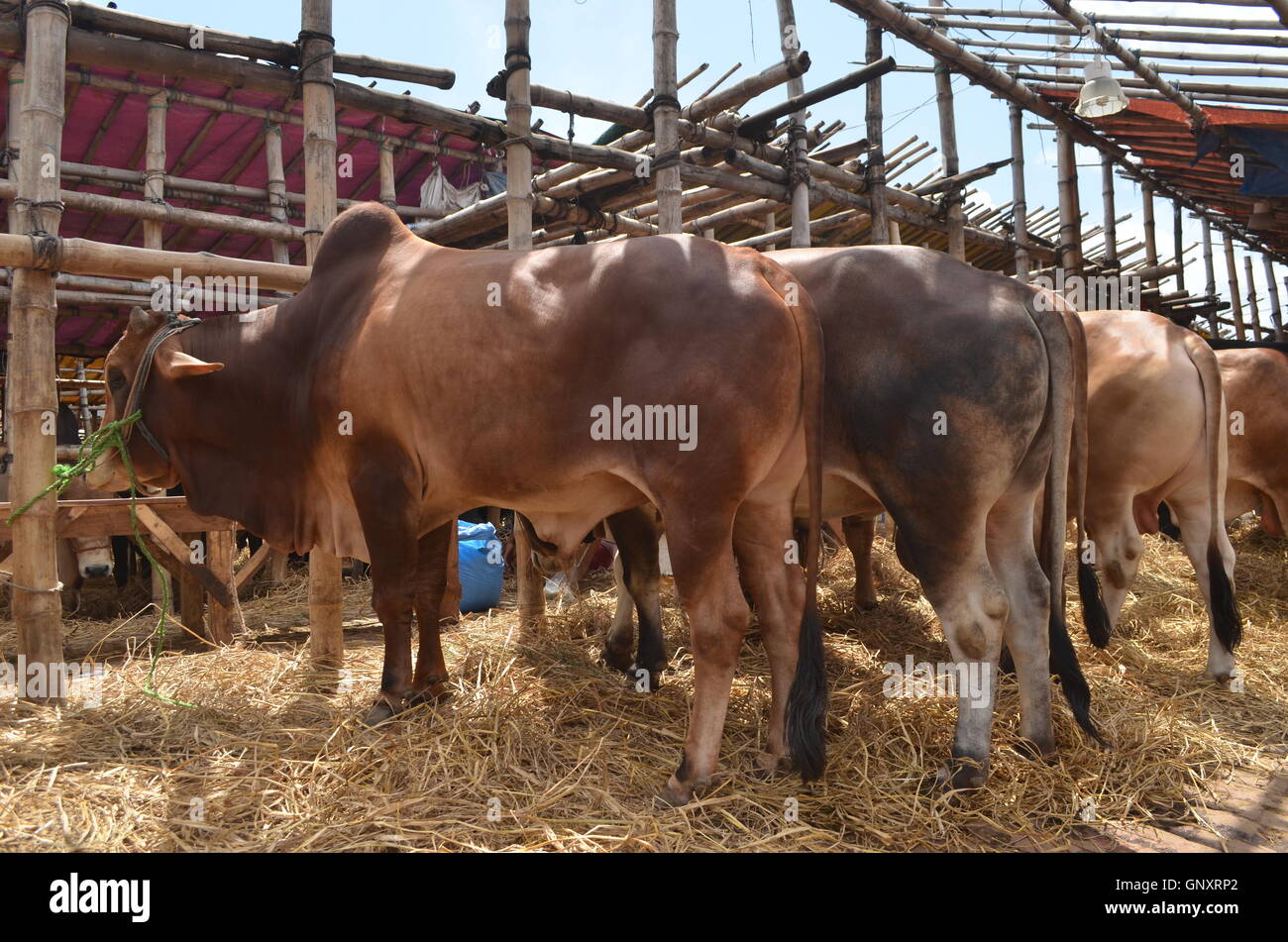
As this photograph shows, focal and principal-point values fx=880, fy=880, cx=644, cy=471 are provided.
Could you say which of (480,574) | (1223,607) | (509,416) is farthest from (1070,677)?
(480,574)

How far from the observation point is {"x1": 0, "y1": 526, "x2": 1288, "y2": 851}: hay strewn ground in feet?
9.63

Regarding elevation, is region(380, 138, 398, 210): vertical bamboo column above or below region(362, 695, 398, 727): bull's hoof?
above

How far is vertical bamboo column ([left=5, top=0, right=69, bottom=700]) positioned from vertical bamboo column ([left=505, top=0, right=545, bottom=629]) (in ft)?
8.04

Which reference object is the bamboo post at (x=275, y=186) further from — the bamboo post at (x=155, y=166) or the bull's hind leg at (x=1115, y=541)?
the bull's hind leg at (x=1115, y=541)

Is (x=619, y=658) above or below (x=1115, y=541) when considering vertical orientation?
below

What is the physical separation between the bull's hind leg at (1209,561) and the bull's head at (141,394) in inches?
222

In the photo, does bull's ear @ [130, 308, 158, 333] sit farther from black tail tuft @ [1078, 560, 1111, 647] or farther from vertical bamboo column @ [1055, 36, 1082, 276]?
vertical bamboo column @ [1055, 36, 1082, 276]

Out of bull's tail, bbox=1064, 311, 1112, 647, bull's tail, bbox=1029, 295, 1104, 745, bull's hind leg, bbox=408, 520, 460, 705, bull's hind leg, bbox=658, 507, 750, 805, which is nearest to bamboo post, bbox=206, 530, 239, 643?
bull's hind leg, bbox=408, 520, 460, 705

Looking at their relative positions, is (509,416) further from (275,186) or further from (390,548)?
(275,186)

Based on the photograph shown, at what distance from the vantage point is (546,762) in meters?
3.46

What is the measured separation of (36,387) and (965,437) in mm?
4269

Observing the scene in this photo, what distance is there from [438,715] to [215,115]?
8054mm

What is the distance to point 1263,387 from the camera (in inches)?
279

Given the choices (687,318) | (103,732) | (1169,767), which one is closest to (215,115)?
(103,732)
